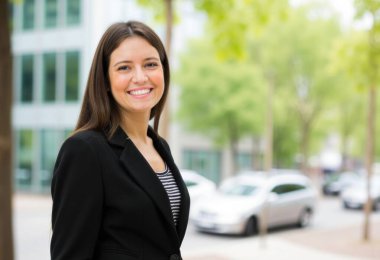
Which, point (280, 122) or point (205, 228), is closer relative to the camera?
point (205, 228)

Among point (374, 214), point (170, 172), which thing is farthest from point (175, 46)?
point (170, 172)

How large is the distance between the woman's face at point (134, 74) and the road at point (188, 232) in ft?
28.2

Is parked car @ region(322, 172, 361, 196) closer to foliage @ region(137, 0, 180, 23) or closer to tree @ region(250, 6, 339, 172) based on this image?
tree @ region(250, 6, 339, 172)

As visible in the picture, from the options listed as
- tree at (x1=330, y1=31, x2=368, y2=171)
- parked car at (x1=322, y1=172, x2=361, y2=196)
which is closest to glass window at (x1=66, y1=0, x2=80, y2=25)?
tree at (x1=330, y1=31, x2=368, y2=171)

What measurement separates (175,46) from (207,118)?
5.81m

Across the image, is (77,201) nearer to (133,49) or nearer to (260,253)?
(133,49)

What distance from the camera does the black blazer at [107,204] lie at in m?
1.80

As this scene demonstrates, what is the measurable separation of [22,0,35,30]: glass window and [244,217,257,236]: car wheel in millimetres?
17666

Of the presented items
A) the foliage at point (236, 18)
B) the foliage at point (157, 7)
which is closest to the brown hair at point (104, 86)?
the foliage at point (236, 18)

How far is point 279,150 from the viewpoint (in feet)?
114

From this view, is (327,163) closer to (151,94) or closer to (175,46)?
(175,46)

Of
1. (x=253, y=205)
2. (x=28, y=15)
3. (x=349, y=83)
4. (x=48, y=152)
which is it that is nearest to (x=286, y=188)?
(x=253, y=205)

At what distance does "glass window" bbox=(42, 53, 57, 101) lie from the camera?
2680 centimetres

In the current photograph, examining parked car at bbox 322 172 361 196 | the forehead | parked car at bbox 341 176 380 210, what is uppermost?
the forehead
